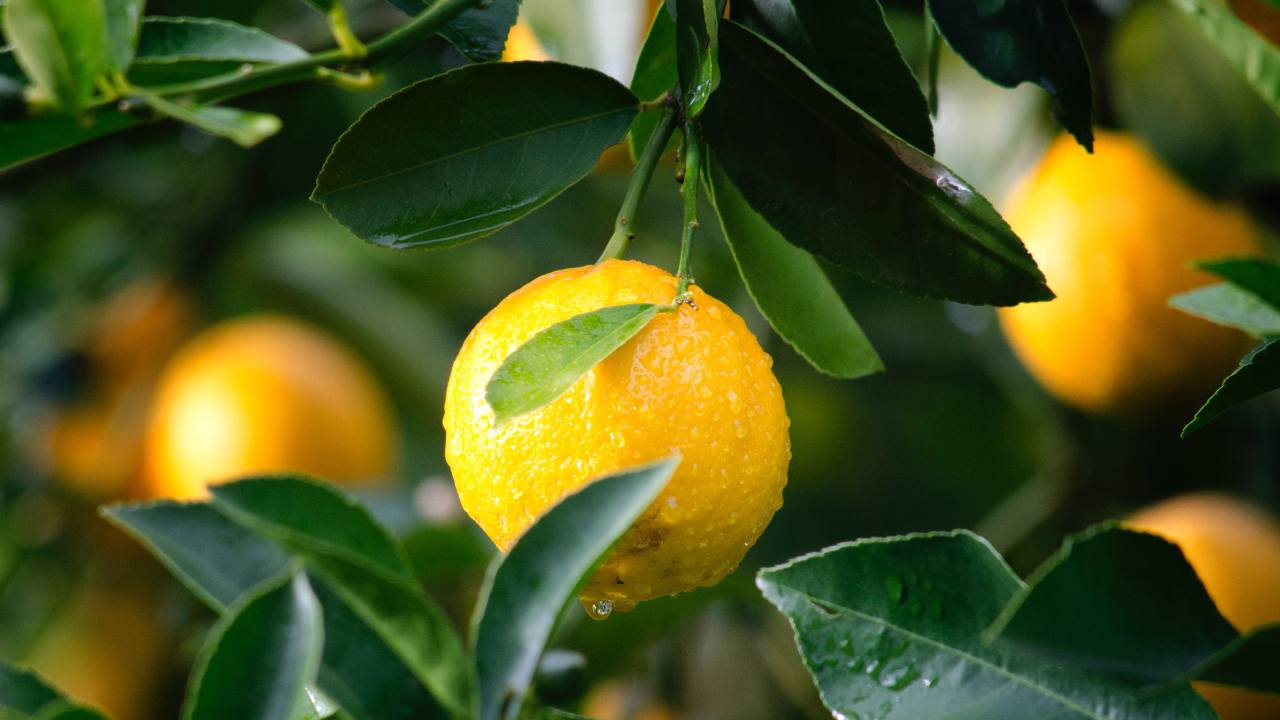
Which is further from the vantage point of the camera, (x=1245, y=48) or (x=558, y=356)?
(x=1245, y=48)

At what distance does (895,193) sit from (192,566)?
0.36m

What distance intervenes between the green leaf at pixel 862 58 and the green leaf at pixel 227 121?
0.27 metres

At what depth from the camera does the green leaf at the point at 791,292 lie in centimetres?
69

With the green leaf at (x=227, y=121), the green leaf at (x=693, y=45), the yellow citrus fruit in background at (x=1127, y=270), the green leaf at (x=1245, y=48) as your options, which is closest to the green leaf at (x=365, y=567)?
the green leaf at (x=227, y=121)

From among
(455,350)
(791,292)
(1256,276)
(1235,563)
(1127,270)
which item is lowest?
(455,350)

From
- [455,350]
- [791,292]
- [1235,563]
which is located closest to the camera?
[791,292]

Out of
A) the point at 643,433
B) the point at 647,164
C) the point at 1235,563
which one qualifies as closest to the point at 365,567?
the point at 643,433

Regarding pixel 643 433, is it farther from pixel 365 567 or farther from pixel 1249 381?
pixel 1249 381

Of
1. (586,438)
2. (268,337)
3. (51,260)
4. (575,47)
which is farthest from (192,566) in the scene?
(51,260)

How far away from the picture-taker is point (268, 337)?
1.86 m

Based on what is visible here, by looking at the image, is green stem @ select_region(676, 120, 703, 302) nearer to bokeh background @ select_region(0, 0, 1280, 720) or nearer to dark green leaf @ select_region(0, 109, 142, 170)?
dark green leaf @ select_region(0, 109, 142, 170)

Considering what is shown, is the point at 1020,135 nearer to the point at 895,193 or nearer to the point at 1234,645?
the point at 895,193

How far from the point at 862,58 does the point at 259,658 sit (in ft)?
1.29

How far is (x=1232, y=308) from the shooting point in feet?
2.08
